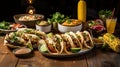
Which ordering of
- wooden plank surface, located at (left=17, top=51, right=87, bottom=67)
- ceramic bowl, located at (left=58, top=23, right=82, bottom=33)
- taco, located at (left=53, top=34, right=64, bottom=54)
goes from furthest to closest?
ceramic bowl, located at (left=58, top=23, right=82, bottom=33) < taco, located at (left=53, top=34, right=64, bottom=54) < wooden plank surface, located at (left=17, top=51, right=87, bottom=67)

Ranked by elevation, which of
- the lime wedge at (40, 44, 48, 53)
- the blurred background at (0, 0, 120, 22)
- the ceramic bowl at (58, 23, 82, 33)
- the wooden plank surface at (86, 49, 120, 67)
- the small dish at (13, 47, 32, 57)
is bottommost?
the blurred background at (0, 0, 120, 22)

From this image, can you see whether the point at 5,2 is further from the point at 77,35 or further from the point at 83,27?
the point at 77,35

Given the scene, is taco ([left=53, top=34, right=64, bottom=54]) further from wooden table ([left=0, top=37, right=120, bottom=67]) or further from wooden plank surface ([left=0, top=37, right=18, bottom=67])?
wooden plank surface ([left=0, top=37, right=18, bottom=67])

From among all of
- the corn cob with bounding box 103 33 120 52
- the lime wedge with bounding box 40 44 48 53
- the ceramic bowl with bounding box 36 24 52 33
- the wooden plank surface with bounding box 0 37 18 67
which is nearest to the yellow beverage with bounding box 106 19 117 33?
the corn cob with bounding box 103 33 120 52

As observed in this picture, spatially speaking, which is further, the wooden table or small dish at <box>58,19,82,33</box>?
small dish at <box>58,19,82,33</box>

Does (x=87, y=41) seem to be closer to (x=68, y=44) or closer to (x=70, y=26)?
(x=68, y=44)

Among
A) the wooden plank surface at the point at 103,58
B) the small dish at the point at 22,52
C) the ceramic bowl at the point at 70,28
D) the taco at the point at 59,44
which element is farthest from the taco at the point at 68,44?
the ceramic bowl at the point at 70,28

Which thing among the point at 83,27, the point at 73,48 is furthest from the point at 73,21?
the point at 73,48

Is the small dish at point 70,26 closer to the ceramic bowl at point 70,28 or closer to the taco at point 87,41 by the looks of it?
the ceramic bowl at point 70,28
